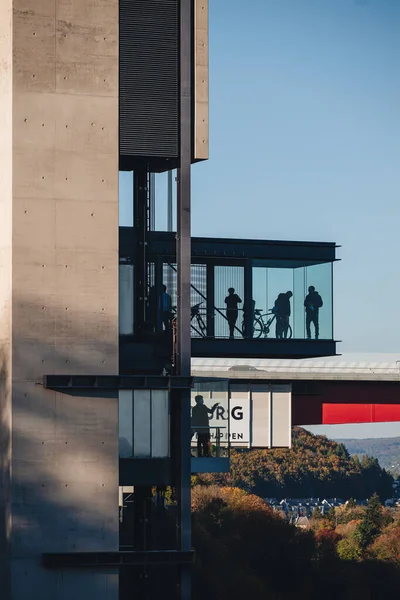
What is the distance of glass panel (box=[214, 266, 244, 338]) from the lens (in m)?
51.8

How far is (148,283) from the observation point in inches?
1927

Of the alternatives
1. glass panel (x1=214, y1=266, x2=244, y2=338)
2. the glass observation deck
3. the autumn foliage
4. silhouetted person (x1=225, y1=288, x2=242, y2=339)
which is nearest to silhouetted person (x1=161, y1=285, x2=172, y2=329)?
the glass observation deck

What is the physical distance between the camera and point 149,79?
47.8m

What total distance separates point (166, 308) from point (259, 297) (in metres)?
4.59

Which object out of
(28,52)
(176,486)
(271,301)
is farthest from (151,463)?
(28,52)

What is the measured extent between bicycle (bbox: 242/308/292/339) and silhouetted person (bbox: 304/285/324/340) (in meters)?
0.84

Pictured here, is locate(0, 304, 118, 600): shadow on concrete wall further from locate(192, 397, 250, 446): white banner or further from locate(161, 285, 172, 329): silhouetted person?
locate(192, 397, 250, 446): white banner

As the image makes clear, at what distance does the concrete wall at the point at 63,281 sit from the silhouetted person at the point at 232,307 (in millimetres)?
6982

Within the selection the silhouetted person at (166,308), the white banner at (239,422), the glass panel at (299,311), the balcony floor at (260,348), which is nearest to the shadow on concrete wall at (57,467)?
the silhouetted person at (166,308)

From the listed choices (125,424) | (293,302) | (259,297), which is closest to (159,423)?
(125,424)

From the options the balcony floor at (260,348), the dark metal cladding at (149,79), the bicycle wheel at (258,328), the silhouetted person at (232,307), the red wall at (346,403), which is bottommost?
the red wall at (346,403)

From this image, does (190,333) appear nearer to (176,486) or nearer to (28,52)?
(176,486)

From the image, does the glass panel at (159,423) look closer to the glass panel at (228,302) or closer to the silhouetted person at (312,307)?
the glass panel at (228,302)

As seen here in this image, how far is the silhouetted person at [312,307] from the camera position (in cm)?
5262
